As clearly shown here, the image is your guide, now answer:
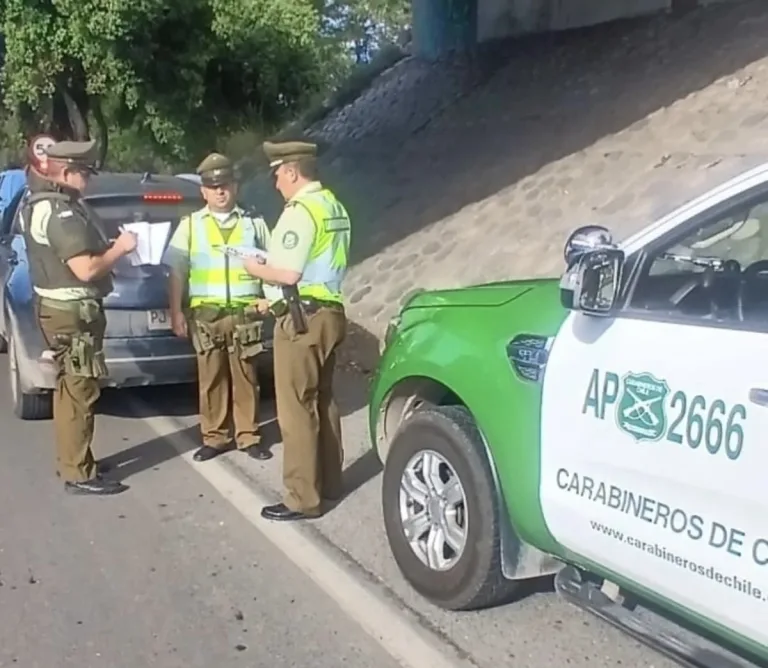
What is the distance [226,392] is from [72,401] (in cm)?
104

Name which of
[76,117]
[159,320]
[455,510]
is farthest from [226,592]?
[76,117]

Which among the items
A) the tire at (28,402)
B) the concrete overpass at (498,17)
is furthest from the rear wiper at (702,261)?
the concrete overpass at (498,17)

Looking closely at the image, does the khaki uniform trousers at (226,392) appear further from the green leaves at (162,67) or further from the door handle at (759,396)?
the green leaves at (162,67)

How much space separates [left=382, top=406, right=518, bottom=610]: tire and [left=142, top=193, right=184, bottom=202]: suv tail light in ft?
11.7

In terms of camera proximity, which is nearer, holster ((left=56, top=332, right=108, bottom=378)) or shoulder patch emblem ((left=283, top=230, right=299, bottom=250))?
shoulder patch emblem ((left=283, top=230, right=299, bottom=250))

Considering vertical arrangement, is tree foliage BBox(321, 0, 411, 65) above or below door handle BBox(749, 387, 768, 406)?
above

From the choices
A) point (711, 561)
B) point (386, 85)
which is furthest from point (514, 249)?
point (386, 85)

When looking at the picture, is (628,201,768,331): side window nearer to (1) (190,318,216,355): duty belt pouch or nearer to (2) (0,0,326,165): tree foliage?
(1) (190,318,216,355): duty belt pouch

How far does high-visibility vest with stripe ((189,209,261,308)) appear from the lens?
264 inches

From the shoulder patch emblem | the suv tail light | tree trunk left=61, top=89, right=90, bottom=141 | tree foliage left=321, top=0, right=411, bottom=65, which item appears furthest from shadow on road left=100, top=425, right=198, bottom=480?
tree foliage left=321, top=0, right=411, bottom=65

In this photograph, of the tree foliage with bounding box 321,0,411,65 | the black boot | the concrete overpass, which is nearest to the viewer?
the black boot

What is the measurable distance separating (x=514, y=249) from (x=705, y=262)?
238 inches

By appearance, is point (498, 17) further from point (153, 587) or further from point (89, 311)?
point (153, 587)

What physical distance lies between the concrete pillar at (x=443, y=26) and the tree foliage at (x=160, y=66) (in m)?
4.16
